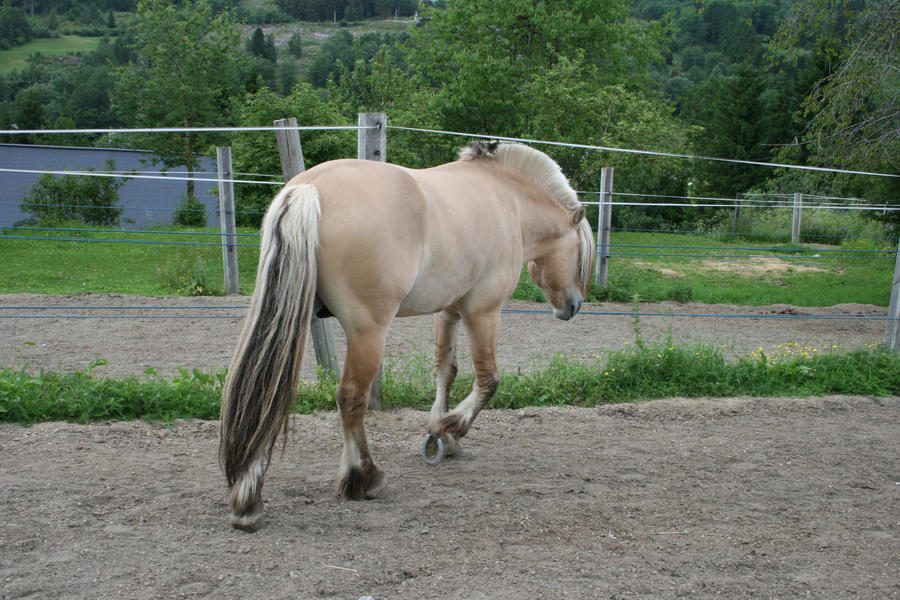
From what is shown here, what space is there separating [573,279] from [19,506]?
3.33m

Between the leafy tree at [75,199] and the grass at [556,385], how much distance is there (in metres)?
15.0

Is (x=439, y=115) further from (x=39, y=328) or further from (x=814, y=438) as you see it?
(x=814, y=438)

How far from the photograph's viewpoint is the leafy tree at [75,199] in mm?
17812

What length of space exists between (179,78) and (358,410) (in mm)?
23539

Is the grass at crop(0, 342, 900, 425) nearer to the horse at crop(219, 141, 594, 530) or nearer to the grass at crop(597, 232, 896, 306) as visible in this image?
the horse at crop(219, 141, 594, 530)

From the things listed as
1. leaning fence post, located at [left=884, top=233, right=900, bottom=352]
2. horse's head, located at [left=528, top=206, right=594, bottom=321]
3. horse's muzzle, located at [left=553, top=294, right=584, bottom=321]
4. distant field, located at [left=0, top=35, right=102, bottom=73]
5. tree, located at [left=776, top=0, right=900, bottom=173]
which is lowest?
leaning fence post, located at [left=884, top=233, right=900, bottom=352]

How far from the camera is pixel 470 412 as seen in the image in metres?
3.81

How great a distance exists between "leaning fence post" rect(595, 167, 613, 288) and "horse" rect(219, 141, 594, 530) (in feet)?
20.6

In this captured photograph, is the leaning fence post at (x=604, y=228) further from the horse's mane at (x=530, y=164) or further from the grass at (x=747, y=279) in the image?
the horse's mane at (x=530, y=164)

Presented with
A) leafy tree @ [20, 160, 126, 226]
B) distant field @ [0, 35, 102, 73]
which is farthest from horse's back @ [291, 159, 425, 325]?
distant field @ [0, 35, 102, 73]

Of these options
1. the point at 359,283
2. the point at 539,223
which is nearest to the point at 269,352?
the point at 359,283

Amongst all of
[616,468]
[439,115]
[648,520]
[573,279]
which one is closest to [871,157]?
[573,279]

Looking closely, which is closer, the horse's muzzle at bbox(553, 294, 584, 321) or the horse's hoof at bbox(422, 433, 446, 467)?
the horse's hoof at bbox(422, 433, 446, 467)

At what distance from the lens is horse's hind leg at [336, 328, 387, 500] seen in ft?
9.87
